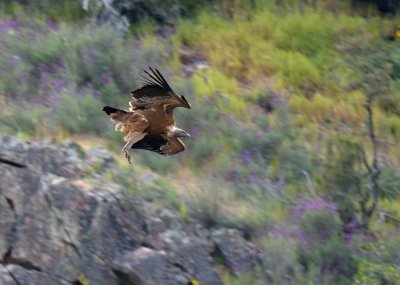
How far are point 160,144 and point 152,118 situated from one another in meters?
0.30

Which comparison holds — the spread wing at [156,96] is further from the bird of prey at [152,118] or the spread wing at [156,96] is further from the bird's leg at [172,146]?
the bird's leg at [172,146]

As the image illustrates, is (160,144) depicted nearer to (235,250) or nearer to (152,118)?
(152,118)

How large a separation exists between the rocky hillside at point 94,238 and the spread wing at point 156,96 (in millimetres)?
2108

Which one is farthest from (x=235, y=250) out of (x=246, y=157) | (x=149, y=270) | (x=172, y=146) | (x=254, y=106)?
(x=254, y=106)

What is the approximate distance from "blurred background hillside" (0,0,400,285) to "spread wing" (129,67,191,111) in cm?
216

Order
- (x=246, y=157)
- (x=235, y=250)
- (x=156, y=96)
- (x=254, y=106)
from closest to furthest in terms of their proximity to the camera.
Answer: (x=156, y=96) < (x=235, y=250) < (x=246, y=157) < (x=254, y=106)

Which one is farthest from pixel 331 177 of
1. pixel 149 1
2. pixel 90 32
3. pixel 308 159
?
pixel 149 1

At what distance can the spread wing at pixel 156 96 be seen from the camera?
20.3 ft

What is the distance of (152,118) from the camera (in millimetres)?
6375

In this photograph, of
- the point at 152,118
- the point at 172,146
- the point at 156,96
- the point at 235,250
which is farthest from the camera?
the point at 235,250

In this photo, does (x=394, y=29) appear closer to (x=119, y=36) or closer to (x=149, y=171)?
(x=119, y=36)

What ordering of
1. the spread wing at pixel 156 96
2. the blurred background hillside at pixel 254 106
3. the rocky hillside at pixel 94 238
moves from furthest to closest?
the blurred background hillside at pixel 254 106, the rocky hillside at pixel 94 238, the spread wing at pixel 156 96

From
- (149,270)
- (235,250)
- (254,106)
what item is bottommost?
(254,106)

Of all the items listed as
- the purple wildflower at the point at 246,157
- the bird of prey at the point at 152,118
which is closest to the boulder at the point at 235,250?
the purple wildflower at the point at 246,157
